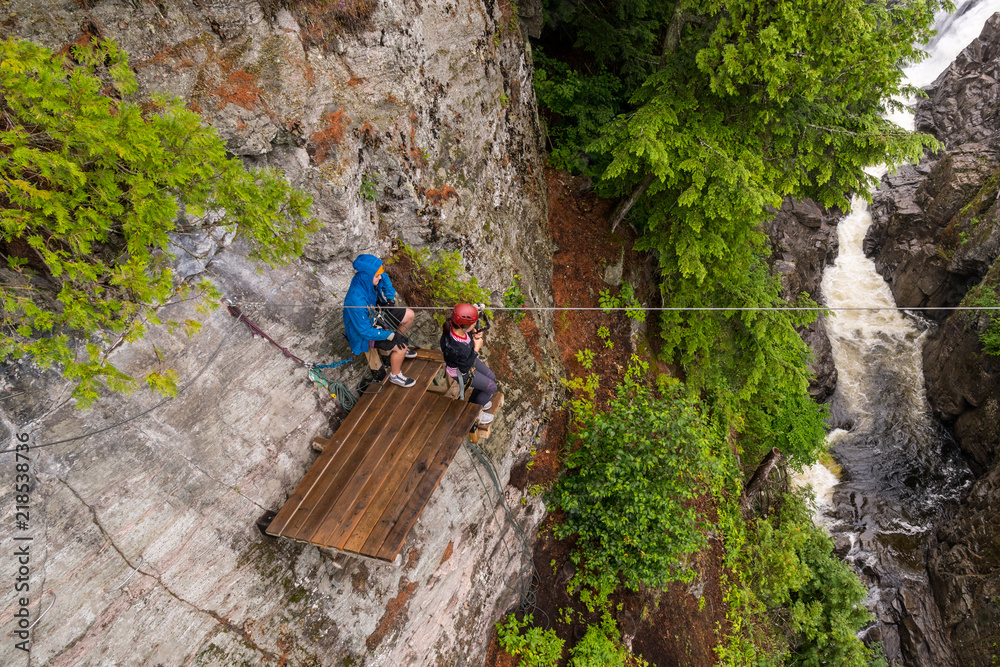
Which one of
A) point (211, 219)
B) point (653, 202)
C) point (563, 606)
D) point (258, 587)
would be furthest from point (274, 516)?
point (653, 202)

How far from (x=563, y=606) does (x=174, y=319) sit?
21.6 ft

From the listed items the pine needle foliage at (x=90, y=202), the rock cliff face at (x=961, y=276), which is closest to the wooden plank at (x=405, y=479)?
the pine needle foliage at (x=90, y=202)

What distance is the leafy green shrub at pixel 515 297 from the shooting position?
7234 mm

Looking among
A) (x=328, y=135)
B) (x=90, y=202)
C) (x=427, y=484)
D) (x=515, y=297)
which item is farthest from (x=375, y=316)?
(x=515, y=297)

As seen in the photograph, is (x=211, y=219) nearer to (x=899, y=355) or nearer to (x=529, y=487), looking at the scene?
(x=529, y=487)

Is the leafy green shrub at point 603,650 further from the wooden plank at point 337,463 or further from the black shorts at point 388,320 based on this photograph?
the black shorts at point 388,320

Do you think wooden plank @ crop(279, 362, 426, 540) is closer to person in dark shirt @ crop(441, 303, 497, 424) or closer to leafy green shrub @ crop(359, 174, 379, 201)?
person in dark shirt @ crop(441, 303, 497, 424)

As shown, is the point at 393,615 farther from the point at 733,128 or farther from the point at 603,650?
the point at 733,128

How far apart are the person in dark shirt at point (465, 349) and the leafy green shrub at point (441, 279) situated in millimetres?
1280

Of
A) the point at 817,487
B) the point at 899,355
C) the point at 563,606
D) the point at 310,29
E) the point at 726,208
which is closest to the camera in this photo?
the point at 310,29

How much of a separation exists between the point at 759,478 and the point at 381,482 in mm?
10252

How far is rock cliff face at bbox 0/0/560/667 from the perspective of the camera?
132 inches

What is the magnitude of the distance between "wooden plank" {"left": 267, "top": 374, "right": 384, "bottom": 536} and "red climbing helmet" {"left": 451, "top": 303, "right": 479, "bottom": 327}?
1.43 meters

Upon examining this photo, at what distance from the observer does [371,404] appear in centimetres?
505
